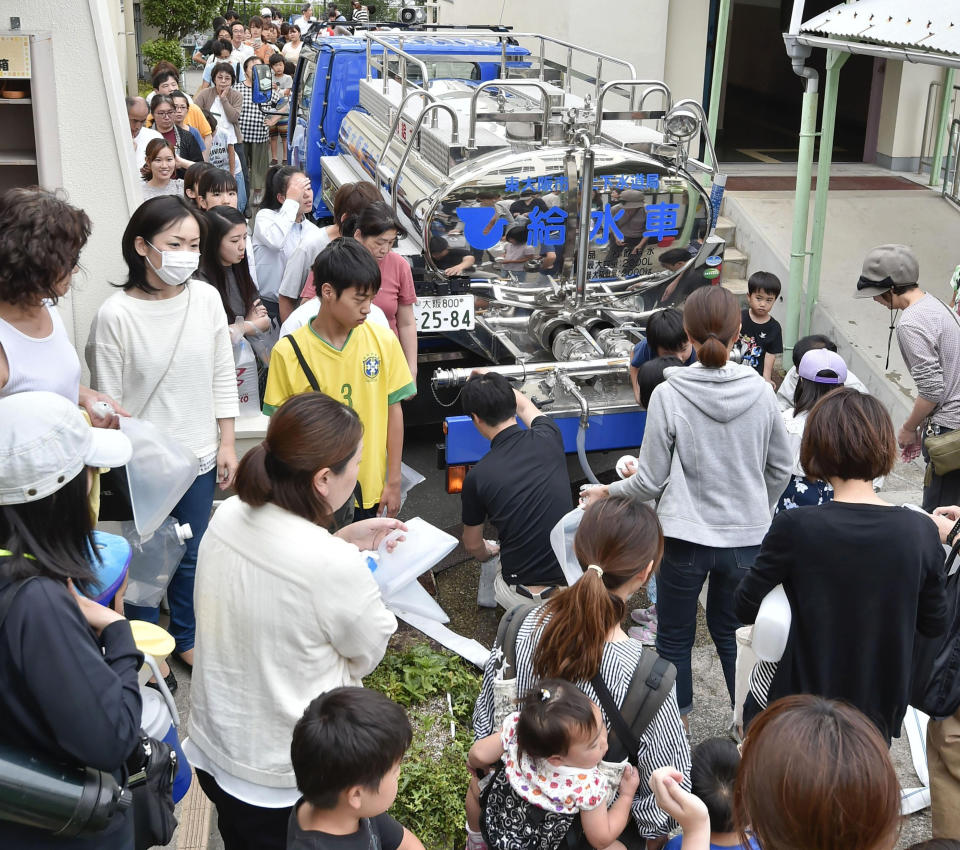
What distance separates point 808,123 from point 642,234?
2.62 m

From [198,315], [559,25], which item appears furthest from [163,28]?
[198,315]

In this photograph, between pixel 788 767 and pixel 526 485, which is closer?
pixel 788 767

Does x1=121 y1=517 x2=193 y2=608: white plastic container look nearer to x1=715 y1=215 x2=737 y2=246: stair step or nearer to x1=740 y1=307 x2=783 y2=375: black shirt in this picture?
x1=740 y1=307 x2=783 y2=375: black shirt

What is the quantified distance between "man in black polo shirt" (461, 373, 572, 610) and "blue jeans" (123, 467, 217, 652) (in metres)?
1.05

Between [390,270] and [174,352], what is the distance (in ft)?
5.21

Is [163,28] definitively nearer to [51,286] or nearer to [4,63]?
[4,63]

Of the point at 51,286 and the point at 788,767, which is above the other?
the point at 51,286

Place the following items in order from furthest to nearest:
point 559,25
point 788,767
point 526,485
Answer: point 559,25
point 526,485
point 788,767

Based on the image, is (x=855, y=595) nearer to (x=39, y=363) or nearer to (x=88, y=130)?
(x=39, y=363)

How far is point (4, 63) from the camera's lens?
174 inches

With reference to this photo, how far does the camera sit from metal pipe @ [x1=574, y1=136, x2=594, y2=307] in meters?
5.47

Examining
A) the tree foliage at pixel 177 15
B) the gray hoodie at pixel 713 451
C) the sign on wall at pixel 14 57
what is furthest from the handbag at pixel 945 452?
the tree foliage at pixel 177 15

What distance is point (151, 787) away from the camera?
88.4 inches

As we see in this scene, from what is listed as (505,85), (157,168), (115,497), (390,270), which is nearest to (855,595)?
(115,497)
